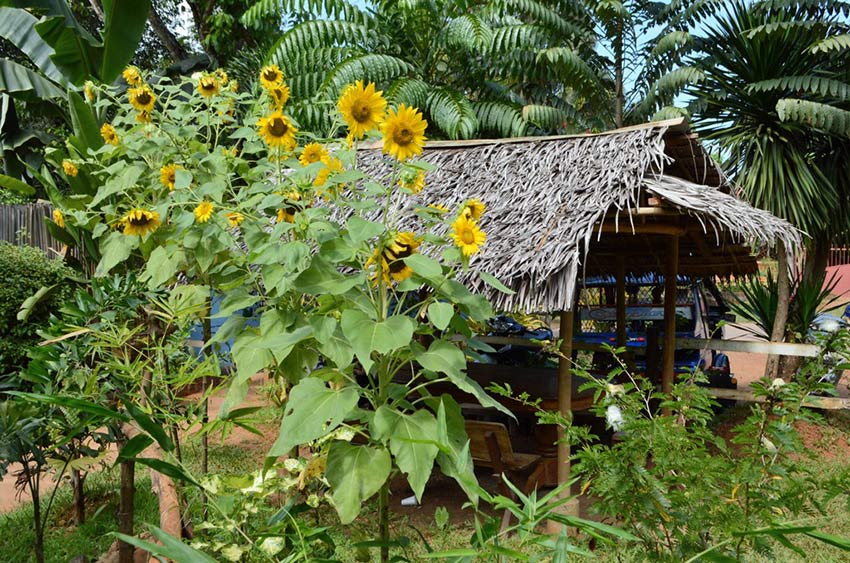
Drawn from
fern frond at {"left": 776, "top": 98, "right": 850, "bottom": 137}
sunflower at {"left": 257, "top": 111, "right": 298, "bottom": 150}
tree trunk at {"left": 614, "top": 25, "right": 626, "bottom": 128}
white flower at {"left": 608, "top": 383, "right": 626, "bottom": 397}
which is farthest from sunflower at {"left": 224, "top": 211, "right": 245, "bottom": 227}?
tree trunk at {"left": 614, "top": 25, "right": 626, "bottom": 128}

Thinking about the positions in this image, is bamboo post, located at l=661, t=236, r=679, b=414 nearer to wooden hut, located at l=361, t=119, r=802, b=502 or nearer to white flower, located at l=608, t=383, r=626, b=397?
wooden hut, located at l=361, t=119, r=802, b=502

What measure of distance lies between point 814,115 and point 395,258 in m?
8.09

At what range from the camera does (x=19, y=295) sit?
5379 millimetres

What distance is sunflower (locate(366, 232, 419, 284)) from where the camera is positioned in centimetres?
170

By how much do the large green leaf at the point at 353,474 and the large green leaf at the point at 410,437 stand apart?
0.06 metres

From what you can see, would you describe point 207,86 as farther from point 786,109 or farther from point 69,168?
point 786,109

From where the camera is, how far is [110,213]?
8.33 feet

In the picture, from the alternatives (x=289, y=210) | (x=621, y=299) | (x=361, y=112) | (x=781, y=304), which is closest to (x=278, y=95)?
(x=289, y=210)

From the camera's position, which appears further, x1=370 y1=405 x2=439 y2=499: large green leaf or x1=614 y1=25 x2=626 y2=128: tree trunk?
x1=614 y1=25 x2=626 y2=128: tree trunk

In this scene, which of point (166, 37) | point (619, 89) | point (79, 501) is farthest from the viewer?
point (166, 37)

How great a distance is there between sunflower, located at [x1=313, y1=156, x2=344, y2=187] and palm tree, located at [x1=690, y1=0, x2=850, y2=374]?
24.7 ft

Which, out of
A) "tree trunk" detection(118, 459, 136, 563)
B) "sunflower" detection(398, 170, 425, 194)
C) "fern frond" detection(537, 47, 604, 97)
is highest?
"fern frond" detection(537, 47, 604, 97)

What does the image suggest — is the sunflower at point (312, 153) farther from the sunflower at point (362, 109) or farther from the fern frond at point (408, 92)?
the fern frond at point (408, 92)

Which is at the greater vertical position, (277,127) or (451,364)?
(277,127)
